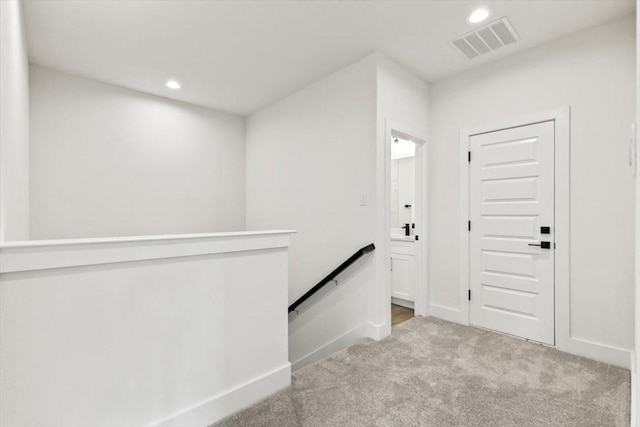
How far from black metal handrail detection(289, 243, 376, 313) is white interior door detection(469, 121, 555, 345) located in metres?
1.18

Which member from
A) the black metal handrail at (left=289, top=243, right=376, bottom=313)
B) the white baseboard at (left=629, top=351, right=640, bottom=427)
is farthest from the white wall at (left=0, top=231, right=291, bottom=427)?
the white baseboard at (left=629, top=351, right=640, bottom=427)

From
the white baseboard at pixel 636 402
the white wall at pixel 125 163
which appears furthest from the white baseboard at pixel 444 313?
the white wall at pixel 125 163

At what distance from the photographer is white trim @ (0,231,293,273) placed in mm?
1187

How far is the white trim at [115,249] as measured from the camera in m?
1.19

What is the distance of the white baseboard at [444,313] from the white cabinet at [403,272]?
401 millimetres

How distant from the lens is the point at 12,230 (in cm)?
194

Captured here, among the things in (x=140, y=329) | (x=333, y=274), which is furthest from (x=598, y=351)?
(x=140, y=329)

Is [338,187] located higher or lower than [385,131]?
lower

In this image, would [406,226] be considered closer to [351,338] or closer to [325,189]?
[325,189]

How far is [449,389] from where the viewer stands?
2025mm

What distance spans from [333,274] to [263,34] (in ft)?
7.56

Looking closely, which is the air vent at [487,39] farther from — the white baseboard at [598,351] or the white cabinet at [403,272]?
the white baseboard at [598,351]

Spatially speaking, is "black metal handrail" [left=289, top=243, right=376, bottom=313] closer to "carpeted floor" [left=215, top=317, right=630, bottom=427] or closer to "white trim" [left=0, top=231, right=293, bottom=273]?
"carpeted floor" [left=215, top=317, right=630, bottom=427]

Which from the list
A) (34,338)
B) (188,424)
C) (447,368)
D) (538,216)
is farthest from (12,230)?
(538,216)
